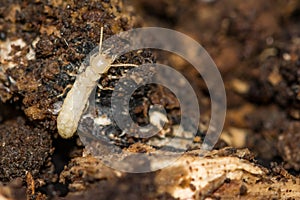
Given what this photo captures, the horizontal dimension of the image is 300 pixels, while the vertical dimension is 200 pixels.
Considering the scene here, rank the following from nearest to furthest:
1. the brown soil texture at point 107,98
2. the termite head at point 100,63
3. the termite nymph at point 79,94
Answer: the brown soil texture at point 107,98 < the termite nymph at point 79,94 < the termite head at point 100,63

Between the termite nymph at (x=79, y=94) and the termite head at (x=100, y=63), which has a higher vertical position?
the termite head at (x=100, y=63)

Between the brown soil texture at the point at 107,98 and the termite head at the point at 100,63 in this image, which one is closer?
the brown soil texture at the point at 107,98

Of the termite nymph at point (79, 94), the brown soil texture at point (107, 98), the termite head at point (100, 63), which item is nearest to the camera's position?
the brown soil texture at point (107, 98)

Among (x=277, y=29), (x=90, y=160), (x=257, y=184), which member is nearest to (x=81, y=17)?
(x=90, y=160)

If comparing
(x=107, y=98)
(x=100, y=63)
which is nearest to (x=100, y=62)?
(x=100, y=63)

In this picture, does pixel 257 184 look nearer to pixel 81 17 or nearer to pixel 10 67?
pixel 81 17

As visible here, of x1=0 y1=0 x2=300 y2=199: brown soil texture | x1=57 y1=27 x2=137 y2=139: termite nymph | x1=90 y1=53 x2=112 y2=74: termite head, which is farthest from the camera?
x1=90 y1=53 x2=112 y2=74: termite head
